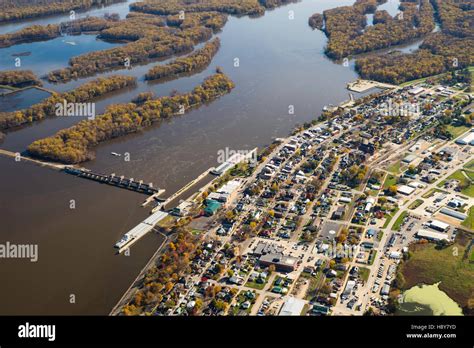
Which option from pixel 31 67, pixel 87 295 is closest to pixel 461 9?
pixel 31 67

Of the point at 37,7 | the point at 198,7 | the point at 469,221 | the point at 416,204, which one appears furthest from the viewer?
the point at 37,7

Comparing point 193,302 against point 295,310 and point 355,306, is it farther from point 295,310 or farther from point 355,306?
point 355,306

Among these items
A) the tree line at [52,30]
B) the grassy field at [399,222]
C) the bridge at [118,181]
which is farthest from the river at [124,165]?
the grassy field at [399,222]

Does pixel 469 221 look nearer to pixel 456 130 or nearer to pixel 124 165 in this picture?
pixel 456 130

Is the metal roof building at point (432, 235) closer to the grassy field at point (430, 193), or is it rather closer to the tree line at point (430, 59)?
the grassy field at point (430, 193)

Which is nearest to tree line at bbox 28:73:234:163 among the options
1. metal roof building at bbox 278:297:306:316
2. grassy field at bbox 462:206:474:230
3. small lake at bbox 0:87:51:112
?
small lake at bbox 0:87:51:112

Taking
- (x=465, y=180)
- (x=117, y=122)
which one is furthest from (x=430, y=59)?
(x=117, y=122)
